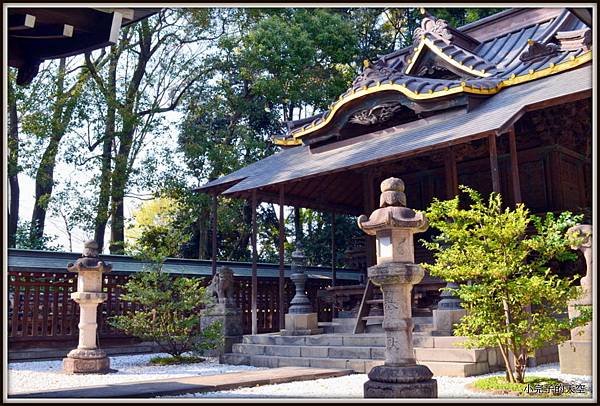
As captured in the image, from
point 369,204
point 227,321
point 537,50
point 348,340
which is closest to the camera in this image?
point 348,340

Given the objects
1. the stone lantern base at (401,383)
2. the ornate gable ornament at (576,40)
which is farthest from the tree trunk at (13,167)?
the stone lantern base at (401,383)

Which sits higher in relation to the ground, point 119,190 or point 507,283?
point 119,190

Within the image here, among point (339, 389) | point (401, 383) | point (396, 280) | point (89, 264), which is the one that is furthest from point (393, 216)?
point (89, 264)

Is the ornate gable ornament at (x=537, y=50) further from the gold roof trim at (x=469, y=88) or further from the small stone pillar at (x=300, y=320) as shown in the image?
the small stone pillar at (x=300, y=320)

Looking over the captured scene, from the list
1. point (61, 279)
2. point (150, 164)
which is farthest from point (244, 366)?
point (150, 164)

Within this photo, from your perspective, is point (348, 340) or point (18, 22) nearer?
point (18, 22)

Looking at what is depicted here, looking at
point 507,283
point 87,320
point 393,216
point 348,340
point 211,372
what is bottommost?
point 211,372

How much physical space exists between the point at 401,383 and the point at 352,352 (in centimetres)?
350

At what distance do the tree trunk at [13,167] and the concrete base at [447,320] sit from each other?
47.2 feet

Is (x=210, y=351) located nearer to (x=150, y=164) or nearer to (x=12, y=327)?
(x=12, y=327)

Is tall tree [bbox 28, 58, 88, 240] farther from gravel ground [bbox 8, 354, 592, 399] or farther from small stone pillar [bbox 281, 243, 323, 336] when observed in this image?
small stone pillar [bbox 281, 243, 323, 336]

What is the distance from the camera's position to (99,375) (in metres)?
9.11

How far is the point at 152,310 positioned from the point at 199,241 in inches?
464

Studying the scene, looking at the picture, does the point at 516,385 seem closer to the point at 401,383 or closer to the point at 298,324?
the point at 401,383
